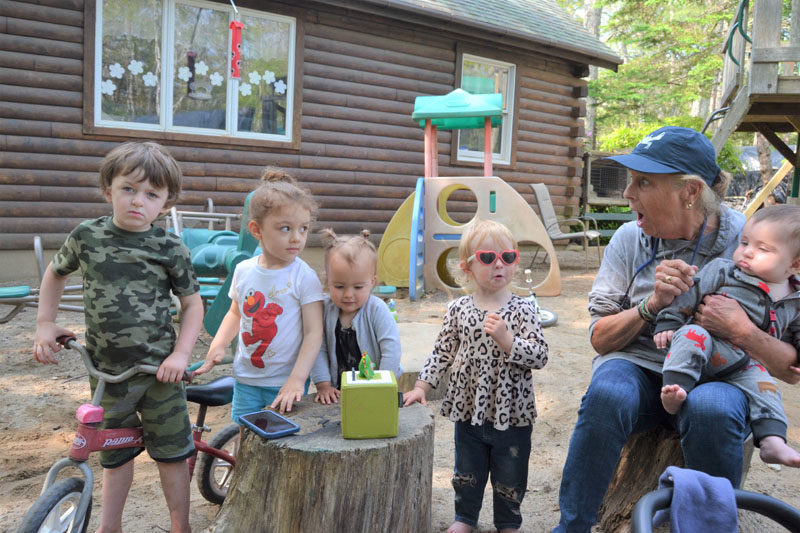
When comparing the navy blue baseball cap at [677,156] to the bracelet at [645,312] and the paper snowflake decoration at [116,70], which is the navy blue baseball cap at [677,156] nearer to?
the bracelet at [645,312]

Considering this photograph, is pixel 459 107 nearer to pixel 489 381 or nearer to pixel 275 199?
pixel 275 199

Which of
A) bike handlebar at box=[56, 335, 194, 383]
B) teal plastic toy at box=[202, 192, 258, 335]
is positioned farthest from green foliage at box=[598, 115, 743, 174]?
bike handlebar at box=[56, 335, 194, 383]

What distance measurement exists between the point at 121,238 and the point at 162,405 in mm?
607

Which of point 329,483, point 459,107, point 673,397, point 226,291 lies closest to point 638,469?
point 673,397

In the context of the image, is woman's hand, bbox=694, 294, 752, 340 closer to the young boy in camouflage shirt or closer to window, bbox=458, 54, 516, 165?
the young boy in camouflage shirt

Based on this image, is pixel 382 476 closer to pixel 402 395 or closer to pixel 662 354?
pixel 402 395

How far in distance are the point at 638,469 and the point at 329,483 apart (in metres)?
1.26

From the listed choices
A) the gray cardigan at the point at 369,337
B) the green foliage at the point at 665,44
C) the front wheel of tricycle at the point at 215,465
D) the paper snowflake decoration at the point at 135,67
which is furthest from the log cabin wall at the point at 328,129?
the green foliage at the point at 665,44

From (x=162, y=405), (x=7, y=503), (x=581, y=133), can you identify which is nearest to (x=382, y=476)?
(x=162, y=405)

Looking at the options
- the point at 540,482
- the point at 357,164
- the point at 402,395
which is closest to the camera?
the point at 402,395

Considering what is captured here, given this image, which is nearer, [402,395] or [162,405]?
[162,405]

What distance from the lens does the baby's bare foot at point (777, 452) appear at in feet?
5.60

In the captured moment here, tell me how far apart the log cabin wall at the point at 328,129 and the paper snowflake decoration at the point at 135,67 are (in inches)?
21.8

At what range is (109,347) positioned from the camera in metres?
2.11
